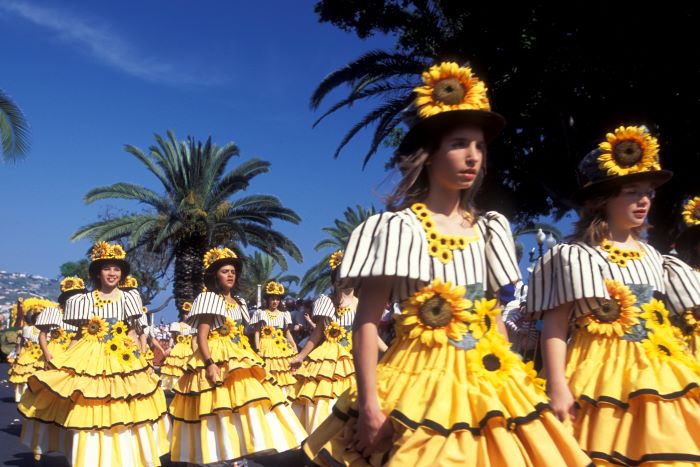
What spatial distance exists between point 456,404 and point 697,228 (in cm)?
491

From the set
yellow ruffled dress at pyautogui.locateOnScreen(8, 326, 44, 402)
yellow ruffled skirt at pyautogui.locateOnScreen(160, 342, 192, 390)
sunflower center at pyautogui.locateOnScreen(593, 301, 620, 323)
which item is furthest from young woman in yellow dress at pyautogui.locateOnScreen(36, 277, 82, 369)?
sunflower center at pyautogui.locateOnScreen(593, 301, 620, 323)

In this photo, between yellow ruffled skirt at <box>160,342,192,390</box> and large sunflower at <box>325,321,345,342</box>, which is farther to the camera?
yellow ruffled skirt at <box>160,342,192,390</box>

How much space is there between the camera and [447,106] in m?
3.50

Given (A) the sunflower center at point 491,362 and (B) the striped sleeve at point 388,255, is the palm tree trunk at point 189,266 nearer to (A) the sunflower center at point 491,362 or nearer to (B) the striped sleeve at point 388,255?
(B) the striped sleeve at point 388,255

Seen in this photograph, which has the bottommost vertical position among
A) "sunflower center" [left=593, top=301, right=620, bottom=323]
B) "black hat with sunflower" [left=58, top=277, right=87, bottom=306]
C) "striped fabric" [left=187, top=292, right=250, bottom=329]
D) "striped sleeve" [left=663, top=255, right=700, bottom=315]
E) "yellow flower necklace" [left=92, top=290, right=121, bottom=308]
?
"sunflower center" [left=593, top=301, right=620, bottom=323]

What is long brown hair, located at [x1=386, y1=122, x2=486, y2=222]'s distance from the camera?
3.56 m

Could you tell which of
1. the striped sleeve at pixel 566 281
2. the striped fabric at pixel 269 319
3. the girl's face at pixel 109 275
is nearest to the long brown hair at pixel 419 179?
the striped sleeve at pixel 566 281

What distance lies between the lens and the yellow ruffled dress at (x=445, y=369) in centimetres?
288

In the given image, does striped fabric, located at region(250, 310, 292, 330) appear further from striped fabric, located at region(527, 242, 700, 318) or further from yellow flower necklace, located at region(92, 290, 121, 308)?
striped fabric, located at region(527, 242, 700, 318)

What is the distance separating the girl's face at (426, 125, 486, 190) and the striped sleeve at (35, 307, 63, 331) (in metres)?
12.0

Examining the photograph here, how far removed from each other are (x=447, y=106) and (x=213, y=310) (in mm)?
5317

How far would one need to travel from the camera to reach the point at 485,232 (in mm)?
3641

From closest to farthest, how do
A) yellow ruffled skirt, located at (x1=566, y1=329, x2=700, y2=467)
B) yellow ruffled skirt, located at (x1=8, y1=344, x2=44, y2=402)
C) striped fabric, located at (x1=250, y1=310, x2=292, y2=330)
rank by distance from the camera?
yellow ruffled skirt, located at (x1=566, y1=329, x2=700, y2=467)
striped fabric, located at (x1=250, y1=310, x2=292, y2=330)
yellow ruffled skirt, located at (x1=8, y1=344, x2=44, y2=402)

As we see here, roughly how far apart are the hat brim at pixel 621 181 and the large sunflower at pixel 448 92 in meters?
1.53
